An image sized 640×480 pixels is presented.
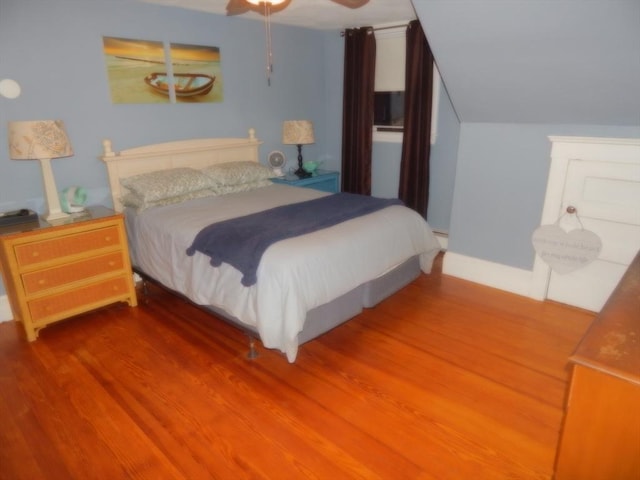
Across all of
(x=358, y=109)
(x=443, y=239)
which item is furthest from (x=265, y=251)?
(x=358, y=109)

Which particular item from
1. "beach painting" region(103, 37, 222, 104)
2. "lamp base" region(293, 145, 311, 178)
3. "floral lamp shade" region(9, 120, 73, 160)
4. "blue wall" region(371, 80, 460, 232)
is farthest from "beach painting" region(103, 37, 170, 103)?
"blue wall" region(371, 80, 460, 232)

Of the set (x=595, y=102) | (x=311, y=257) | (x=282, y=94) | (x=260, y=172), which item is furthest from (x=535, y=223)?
(x=282, y=94)

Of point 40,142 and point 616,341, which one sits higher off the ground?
point 40,142

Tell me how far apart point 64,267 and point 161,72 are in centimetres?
186

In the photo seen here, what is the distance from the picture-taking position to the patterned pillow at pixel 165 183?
10.7 feet

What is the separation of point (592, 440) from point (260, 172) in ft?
11.1

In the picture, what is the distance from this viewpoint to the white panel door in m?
2.83

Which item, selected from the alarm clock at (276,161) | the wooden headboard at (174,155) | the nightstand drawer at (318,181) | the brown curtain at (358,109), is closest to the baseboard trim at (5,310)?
the wooden headboard at (174,155)

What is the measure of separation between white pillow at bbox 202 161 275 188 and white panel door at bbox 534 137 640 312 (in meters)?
2.49

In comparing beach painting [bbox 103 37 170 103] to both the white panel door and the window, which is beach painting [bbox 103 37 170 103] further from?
the white panel door

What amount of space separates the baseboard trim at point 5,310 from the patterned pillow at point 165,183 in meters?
1.20

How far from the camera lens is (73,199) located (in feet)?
10.3

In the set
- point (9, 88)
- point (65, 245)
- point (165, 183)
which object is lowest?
point (65, 245)

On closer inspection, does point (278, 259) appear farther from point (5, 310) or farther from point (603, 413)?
point (5, 310)
